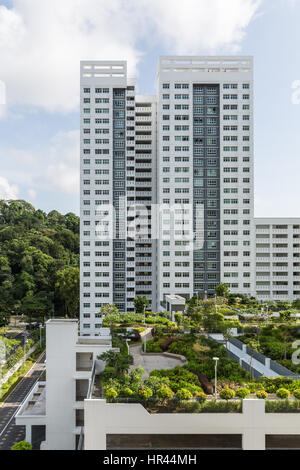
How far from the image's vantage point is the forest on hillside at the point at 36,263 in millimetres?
34797

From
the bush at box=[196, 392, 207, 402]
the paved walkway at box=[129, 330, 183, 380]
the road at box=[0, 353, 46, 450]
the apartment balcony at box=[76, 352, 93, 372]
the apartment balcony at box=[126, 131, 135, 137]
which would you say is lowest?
the road at box=[0, 353, 46, 450]

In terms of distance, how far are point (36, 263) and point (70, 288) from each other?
788cm

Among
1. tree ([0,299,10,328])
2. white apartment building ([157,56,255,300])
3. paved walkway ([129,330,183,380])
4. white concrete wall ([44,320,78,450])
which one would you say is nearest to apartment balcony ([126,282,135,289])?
white apartment building ([157,56,255,300])

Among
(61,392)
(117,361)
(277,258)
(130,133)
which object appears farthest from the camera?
(277,258)

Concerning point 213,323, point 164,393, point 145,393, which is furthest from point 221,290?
point 145,393

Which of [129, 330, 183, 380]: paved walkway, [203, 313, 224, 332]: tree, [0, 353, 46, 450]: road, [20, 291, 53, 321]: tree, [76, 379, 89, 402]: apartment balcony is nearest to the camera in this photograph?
[129, 330, 183, 380]: paved walkway

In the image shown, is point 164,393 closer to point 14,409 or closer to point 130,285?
point 14,409

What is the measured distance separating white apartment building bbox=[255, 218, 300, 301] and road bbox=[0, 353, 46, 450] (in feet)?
69.5

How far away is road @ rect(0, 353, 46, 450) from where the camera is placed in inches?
592

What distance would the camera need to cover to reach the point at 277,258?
113 feet

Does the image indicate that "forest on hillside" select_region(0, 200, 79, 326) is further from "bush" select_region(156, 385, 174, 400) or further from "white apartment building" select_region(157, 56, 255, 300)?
"bush" select_region(156, 385, 174, 400)

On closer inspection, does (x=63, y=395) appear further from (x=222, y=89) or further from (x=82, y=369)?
(x=222, y=89)

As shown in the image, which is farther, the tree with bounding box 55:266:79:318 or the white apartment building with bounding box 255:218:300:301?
the tree with bounding box 55:266:79:318

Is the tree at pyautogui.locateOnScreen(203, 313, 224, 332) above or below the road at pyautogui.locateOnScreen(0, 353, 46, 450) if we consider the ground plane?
above
